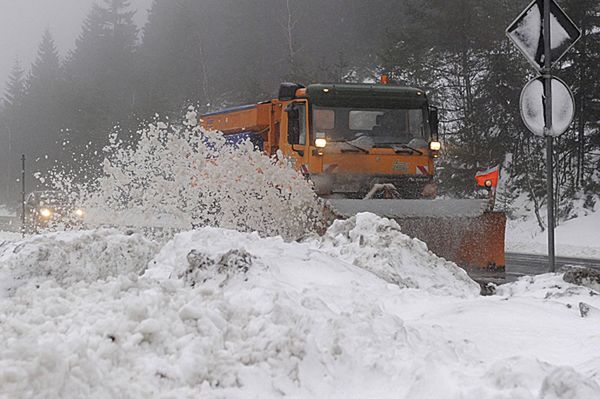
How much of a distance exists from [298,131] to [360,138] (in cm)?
91

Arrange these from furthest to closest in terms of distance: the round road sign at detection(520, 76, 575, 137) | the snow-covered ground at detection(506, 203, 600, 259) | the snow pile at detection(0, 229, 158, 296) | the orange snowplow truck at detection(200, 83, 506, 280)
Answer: the snow-covered ground at detection(506, 203, 600, 259), the orange snowplow truck at detection(200, 83, 506, 280), the round road sign at detection(520, 76, 575, 137), the snow pile at detection(0, 229, 158, 296)

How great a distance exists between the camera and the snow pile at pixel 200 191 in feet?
27.6

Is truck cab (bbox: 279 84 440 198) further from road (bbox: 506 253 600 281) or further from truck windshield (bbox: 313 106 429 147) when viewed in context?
road (bbox: 506 253 600 281)

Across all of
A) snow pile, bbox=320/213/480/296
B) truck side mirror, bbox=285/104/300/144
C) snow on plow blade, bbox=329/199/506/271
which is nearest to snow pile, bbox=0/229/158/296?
snow pile, bbox=320/213/480/296

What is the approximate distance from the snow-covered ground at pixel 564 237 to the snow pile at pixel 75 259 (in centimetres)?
959

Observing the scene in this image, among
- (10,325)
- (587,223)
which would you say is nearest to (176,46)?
(587,223)

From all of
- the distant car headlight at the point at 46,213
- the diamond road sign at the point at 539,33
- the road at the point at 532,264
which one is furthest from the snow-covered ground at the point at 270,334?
the distant car headlight at the point at 46,213

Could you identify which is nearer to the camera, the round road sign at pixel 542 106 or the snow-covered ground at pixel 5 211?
the round road sign at pixel 542 106

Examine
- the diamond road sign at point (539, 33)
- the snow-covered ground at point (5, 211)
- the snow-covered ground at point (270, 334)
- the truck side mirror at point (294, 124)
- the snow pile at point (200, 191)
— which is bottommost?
the snow-covered ground at point (5, 211)

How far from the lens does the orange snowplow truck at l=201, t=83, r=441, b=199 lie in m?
9.01

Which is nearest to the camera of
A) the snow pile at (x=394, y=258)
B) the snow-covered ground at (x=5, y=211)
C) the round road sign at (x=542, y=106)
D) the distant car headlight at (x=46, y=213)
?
the snow pile at (x=394, y=258)

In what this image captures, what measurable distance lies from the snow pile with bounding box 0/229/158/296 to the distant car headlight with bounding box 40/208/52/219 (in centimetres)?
1205

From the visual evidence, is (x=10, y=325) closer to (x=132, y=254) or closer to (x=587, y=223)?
(x=132, y=254)

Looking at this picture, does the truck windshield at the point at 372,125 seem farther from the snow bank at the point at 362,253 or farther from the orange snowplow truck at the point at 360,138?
the snow bank at the point at 362,253
